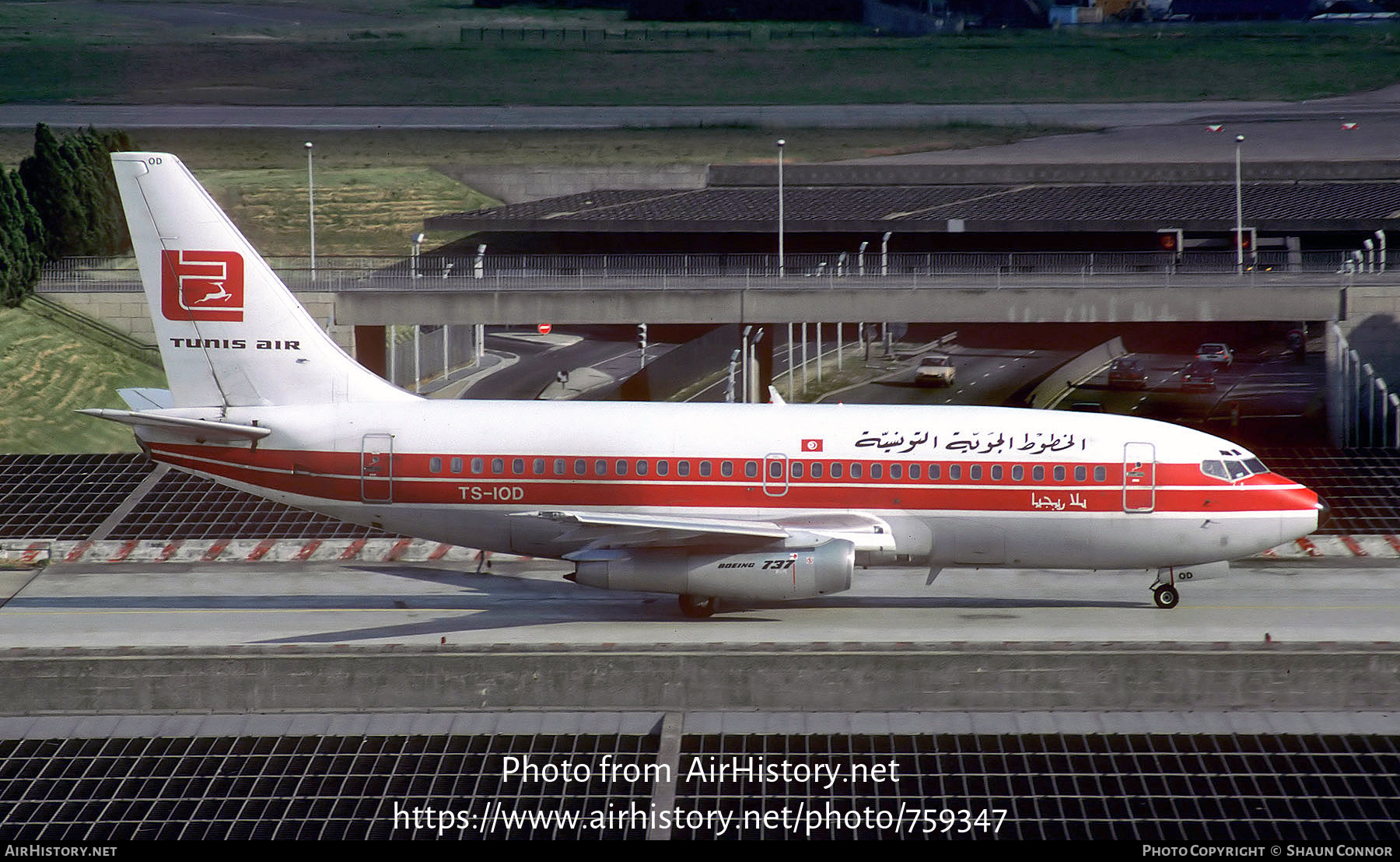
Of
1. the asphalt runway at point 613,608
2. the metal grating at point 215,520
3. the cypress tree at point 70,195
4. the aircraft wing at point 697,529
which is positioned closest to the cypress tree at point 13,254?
the cypress tree at point 70,195

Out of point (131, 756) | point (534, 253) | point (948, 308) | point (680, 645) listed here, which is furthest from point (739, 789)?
point (534, 253)

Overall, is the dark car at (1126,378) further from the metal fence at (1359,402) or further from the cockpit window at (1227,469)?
the cockpit window at (1227,469)

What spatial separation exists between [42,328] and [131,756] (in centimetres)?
4949

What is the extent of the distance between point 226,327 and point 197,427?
262 centimetres

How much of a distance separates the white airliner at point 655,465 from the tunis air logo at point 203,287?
Answer: 4 cm

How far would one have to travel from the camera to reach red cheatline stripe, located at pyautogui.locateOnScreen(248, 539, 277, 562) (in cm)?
4134

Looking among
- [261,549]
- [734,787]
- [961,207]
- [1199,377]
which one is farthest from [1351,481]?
[961,207]

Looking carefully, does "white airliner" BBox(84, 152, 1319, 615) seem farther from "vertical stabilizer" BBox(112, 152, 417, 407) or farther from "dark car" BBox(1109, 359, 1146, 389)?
"dark car" BBox(1109, 359, 1146, 389)

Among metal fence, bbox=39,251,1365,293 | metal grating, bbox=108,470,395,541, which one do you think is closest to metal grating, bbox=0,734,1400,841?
metal grating, bbox=108,470,395,541

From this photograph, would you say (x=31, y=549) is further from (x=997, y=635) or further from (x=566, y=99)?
(x=566, y=99)

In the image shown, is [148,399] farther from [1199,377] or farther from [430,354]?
[1199,377]

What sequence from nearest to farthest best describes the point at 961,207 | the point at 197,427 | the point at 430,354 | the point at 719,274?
the point at 197,427
the point at 719,274
the point at 430,354
the point at 961,207

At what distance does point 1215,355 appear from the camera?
8181 centimetres

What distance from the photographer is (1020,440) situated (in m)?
34.5
